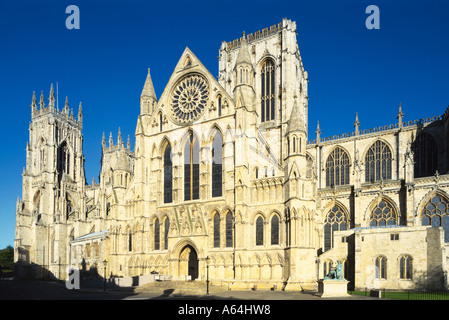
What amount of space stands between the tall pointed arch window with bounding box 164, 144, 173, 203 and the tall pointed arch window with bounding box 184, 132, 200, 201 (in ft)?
6.17

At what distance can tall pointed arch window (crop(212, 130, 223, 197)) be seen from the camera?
1560 inches

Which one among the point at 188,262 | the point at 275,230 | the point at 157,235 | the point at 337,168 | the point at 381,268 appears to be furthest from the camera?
the point at 337,168

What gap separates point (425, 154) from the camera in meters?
48.3

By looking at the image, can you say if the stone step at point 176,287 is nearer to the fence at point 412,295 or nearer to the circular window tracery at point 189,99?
the fence at point 412,295

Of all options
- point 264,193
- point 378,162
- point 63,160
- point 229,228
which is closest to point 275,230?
point 264,193

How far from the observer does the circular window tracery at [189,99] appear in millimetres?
42438

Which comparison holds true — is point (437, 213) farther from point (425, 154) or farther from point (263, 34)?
point (263, 34)

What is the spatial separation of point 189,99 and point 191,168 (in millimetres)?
7410

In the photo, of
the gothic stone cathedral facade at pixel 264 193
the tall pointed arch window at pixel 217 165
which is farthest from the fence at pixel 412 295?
the tall pointed arch window at pixel 217 165

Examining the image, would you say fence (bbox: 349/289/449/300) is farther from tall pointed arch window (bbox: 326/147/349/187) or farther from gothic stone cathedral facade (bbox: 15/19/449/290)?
tall pointed arch window (bbox: 326/147/349/187)

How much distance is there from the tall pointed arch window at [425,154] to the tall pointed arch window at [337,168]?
8.31 meters
